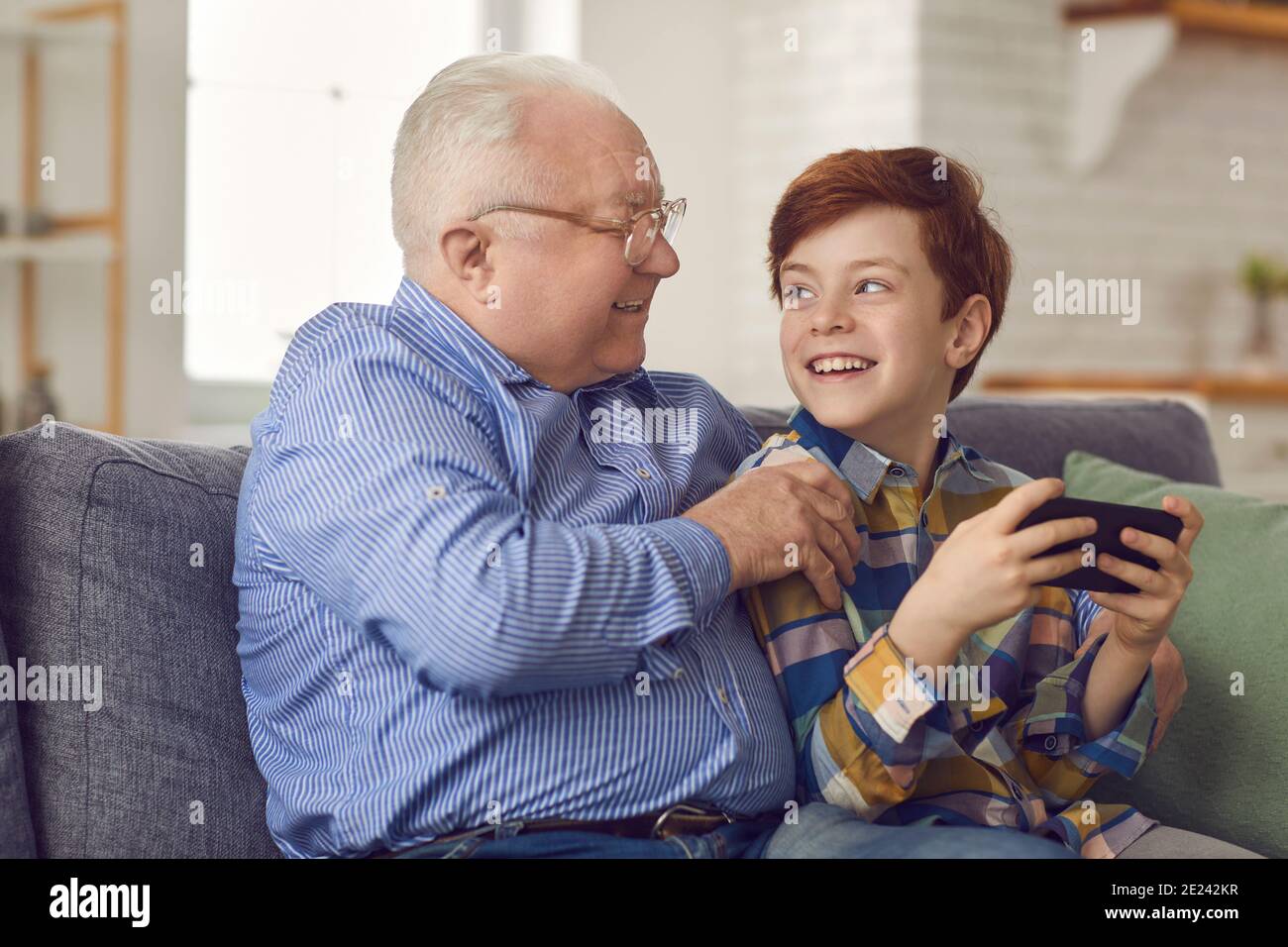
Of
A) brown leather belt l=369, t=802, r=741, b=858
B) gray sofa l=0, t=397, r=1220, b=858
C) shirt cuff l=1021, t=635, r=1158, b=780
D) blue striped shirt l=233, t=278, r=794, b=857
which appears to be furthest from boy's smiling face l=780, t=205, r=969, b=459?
gray sofa l=0, t=397, r=1220, b=858

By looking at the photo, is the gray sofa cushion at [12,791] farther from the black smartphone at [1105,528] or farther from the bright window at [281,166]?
the bright window at [281,166]

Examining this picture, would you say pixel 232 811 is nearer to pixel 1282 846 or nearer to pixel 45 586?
pixel 45 586

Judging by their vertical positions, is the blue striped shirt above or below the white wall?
below

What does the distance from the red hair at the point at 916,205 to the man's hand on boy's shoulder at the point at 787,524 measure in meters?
0.27

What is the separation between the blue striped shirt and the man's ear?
0.05 meters

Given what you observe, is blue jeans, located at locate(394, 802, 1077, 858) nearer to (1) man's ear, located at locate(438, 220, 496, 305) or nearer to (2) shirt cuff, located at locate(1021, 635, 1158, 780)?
(2) shirt cuff, located at locate(1021, 635, 1158, 780)

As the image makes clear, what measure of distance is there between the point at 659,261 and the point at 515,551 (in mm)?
433

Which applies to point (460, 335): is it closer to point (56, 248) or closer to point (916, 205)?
point (916, 205)

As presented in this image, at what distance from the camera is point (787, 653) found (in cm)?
134

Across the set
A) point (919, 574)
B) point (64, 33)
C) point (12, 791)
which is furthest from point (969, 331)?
point (64, 33)

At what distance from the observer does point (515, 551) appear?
3.58 ft

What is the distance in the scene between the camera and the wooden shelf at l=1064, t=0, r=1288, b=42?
395 cm

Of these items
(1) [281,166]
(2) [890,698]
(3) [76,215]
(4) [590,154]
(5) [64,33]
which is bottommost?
(2) [890,698]

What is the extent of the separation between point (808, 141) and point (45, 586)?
9.96 feet
